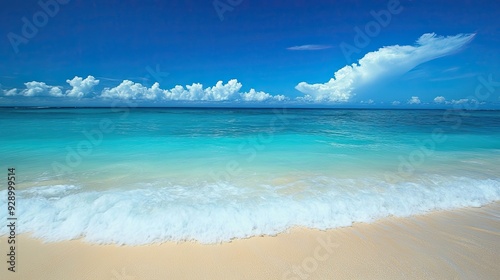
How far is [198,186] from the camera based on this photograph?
6.28 metres

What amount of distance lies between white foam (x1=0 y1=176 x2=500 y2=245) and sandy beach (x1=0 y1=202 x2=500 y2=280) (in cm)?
26

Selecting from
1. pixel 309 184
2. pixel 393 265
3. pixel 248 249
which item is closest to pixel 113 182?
pixel 248 249

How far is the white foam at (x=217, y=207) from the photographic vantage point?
164 inches

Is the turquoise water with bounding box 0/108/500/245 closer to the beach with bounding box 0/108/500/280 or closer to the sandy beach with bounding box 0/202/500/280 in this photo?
the beach with bounding box 0/108/500/280

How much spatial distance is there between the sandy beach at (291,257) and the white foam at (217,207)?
264 mm

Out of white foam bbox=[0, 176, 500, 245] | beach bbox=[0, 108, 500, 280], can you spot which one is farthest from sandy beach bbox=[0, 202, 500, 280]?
white foam bbox=[0, 176, 500, 245]

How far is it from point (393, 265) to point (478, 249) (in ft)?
5.68

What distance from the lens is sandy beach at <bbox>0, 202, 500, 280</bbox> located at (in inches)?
128

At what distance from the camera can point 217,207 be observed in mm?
4949

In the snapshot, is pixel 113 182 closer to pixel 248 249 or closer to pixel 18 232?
pixel 18 232

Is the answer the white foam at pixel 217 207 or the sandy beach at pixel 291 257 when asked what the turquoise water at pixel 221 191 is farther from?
the sandy beach at pixel 291 257

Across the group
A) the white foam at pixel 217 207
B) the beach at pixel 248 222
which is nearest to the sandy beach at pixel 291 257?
the beach at pixel 248 222

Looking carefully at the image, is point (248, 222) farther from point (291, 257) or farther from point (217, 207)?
point (291, 257)

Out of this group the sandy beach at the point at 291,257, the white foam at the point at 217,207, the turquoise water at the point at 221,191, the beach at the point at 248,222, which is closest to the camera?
the sandy beach at the point at 291,257
